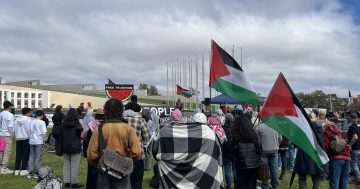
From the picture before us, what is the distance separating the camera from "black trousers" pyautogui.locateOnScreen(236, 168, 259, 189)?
22.6 ft

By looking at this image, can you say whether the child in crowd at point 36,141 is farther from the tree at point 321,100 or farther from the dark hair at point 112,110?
the tree at point 321,100

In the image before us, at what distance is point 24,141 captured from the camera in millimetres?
10891

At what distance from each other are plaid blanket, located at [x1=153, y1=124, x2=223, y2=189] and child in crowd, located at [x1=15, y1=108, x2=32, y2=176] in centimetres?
600

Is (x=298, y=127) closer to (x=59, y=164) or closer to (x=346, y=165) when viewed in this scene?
(x=346, y=165)

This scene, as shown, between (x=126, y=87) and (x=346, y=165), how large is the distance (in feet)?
22.0

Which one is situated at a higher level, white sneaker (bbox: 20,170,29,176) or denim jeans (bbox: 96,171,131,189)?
denim jeans (bbox: 96,171,131,189)

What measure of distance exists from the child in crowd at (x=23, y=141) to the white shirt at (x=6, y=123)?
0.62 ft

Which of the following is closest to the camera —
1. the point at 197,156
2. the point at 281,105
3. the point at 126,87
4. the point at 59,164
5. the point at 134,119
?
the point at 197,156

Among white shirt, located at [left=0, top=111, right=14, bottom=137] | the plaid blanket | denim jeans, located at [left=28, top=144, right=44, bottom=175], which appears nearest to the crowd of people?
the plaid blanket

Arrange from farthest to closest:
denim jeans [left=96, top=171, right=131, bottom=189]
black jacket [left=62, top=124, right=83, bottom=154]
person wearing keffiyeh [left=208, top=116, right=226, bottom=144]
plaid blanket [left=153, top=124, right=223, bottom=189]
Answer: black jacket [left=62, top=124, right=83, bottom=154]
person wearing keffiyeh [left=208, top=116, right=226, bottom=144]
plaid blanket [left=153, top=124, right=223, bottom=189]
denim jeans [left=96, top=171, right=131, bottom=189]

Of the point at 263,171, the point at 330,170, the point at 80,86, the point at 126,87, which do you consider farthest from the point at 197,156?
the point at 80,86

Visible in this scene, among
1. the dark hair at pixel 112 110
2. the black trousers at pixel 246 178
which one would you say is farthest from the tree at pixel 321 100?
the dark hair at pixel 112 110

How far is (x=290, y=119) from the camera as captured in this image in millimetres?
6398

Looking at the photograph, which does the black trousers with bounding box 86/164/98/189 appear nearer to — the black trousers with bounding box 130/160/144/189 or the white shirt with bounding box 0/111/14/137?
the black trousers with bounding box 130/160/144/189
